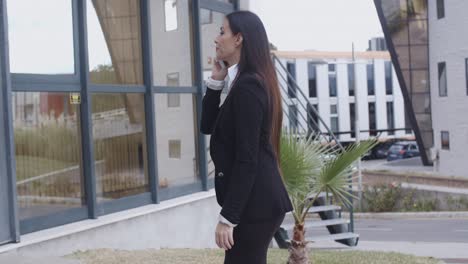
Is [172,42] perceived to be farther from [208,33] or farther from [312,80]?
[312,80]

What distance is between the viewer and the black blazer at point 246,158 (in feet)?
9.98

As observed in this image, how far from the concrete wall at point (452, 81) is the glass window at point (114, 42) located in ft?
80.9

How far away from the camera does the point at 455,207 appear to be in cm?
2242

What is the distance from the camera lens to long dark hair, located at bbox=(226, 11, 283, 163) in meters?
3.21

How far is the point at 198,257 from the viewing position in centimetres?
736

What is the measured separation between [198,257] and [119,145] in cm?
173

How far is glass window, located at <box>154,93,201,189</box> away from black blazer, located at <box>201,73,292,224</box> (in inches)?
228

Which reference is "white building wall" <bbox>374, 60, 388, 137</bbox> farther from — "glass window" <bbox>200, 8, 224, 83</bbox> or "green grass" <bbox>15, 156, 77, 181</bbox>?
"green grass" <bbox>15, 156, 77, 181</bbox>

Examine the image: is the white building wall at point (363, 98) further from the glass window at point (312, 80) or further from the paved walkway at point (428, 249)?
the paved walkway at point (428, 249)

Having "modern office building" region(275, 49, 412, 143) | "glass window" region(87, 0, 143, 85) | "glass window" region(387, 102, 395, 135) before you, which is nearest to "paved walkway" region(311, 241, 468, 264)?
"glass window" region(87, 0, 143, 85)

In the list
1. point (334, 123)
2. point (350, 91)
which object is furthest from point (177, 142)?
point (350, 91)

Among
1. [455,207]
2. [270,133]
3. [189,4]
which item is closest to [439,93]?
[455,207]

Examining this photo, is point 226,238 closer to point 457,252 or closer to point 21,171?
point 21,171

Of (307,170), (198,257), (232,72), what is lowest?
(198,257)
